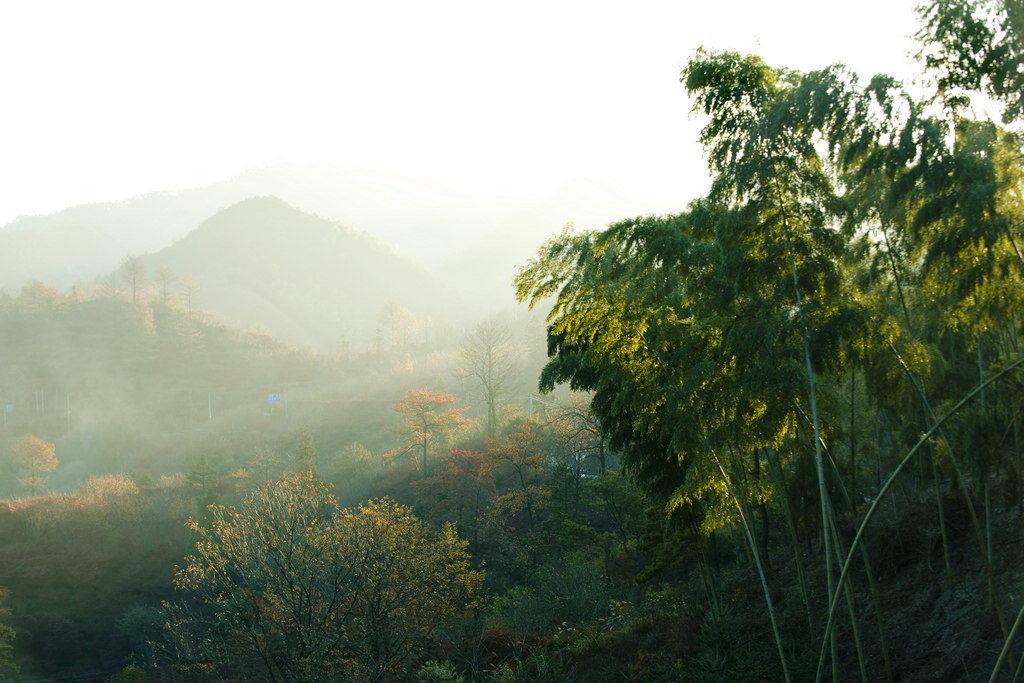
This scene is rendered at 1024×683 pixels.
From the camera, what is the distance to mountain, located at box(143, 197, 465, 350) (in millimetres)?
130000

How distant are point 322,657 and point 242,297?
5204 inches

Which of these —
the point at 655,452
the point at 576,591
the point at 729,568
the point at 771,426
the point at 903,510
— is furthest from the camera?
the point at 576,591

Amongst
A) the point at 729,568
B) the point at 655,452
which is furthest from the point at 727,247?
the point at 729,568

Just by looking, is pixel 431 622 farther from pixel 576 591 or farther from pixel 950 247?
pixel 950 247

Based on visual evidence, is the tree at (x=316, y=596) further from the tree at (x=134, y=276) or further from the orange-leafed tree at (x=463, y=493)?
the tree at (x=134, y=276)

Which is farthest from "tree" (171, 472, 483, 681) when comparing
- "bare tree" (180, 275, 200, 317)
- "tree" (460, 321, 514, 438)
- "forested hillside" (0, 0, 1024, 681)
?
"bare tree" (180, 275, 200, 317)

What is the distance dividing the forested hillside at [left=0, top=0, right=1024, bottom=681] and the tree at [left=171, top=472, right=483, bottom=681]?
3.3 inches

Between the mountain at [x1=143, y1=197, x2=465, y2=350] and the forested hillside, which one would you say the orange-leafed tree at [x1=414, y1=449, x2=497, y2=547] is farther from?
the mountain at [x1=143, y1=197, x2=465, y2=350]

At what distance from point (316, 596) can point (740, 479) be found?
29.4 ft

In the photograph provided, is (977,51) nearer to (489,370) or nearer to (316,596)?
(316,596)

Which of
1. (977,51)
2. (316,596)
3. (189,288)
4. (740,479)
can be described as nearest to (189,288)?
(189,288)

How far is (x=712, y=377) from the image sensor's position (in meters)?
6.18

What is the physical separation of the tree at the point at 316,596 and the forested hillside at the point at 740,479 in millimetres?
83

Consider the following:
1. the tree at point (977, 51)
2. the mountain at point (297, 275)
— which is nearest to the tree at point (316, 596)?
the tree at point (977, 51)
